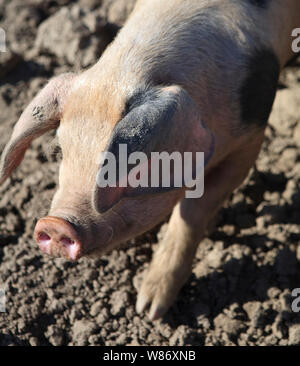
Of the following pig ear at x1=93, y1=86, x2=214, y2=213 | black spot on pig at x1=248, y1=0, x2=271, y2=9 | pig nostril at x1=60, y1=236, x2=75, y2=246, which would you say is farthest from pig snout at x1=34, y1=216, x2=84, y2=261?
black spot on pig at x1=248, y1=0, x2=271, y2=9

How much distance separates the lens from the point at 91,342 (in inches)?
130

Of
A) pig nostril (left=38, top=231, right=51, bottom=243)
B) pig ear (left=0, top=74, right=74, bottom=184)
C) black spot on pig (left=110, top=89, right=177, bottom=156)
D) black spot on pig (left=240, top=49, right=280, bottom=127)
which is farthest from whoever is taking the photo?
black spot on pig (left=240, top=49, right=280, bottom=127)

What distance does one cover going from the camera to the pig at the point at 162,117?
2461 millimetres

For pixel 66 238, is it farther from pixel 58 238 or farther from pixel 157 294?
pixel 157 294

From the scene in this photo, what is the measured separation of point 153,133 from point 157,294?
4.58 ft

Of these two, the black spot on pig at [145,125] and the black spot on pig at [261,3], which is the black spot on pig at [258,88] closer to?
the black spot on pig at [261,3]

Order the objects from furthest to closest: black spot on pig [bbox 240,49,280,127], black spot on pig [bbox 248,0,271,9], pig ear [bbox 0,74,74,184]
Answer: black spot on pig [bbox 248,0,271,9], black spot on pig [bbox 240,49,280,127], pig ear [bbox 0,74,74,184]

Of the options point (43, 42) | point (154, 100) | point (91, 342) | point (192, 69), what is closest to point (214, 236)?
point (91, 342)

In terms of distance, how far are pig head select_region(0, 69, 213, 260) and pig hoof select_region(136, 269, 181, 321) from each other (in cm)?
74

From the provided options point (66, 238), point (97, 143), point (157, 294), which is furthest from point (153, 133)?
point (157, 294)

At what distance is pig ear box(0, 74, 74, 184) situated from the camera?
2.73 m

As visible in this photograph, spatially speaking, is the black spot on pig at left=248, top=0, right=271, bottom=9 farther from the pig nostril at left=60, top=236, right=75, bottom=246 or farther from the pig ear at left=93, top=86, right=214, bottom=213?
the pig nostril at left=60, top=236, right=75, bottom=246

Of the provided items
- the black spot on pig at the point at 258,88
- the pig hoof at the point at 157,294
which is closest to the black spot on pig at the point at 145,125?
the black spot on pig at the point at 258,88

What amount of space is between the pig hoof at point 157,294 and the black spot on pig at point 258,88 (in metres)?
1.01
